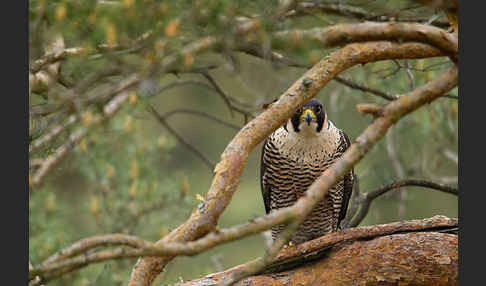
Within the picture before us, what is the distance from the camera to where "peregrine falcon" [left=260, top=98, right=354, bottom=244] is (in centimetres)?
429

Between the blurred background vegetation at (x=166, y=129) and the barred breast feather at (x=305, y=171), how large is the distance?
377 mm

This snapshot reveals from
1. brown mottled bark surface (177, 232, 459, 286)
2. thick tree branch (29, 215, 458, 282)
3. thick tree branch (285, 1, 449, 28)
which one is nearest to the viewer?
thick tree branch (29, 215, 458, 282)

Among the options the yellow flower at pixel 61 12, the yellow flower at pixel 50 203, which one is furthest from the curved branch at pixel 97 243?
the yellow flower at pixel 50 203

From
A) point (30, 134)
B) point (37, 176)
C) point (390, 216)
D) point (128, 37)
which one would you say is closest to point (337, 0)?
point (128, 37)

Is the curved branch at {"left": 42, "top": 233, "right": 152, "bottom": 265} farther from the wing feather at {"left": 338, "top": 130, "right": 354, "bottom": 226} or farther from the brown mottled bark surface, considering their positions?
the wing feather at {"left": 338, "top": 130, "right": 354, "bottom": 226}

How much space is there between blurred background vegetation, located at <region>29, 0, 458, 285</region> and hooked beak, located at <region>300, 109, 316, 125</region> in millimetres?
318

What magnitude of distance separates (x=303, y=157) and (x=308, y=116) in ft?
1.03

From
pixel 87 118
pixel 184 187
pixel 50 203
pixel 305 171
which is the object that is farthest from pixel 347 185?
pixel 87 118

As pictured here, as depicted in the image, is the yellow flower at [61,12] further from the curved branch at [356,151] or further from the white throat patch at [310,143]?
the white throat patch at [310,143]

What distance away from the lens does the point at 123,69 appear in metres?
2.33

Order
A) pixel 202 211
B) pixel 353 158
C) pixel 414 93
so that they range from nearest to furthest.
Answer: pixel 353 158
pixel 414 93
pixel 202 211

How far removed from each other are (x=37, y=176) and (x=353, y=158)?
97.3 inches

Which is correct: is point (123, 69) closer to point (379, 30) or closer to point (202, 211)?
point (202, 211)

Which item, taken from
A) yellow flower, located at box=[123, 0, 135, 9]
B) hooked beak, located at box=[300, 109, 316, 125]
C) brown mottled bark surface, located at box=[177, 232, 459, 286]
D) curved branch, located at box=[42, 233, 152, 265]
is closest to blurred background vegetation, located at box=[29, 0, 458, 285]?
yellow flower, located at box=[123, 0, 135, 9]
